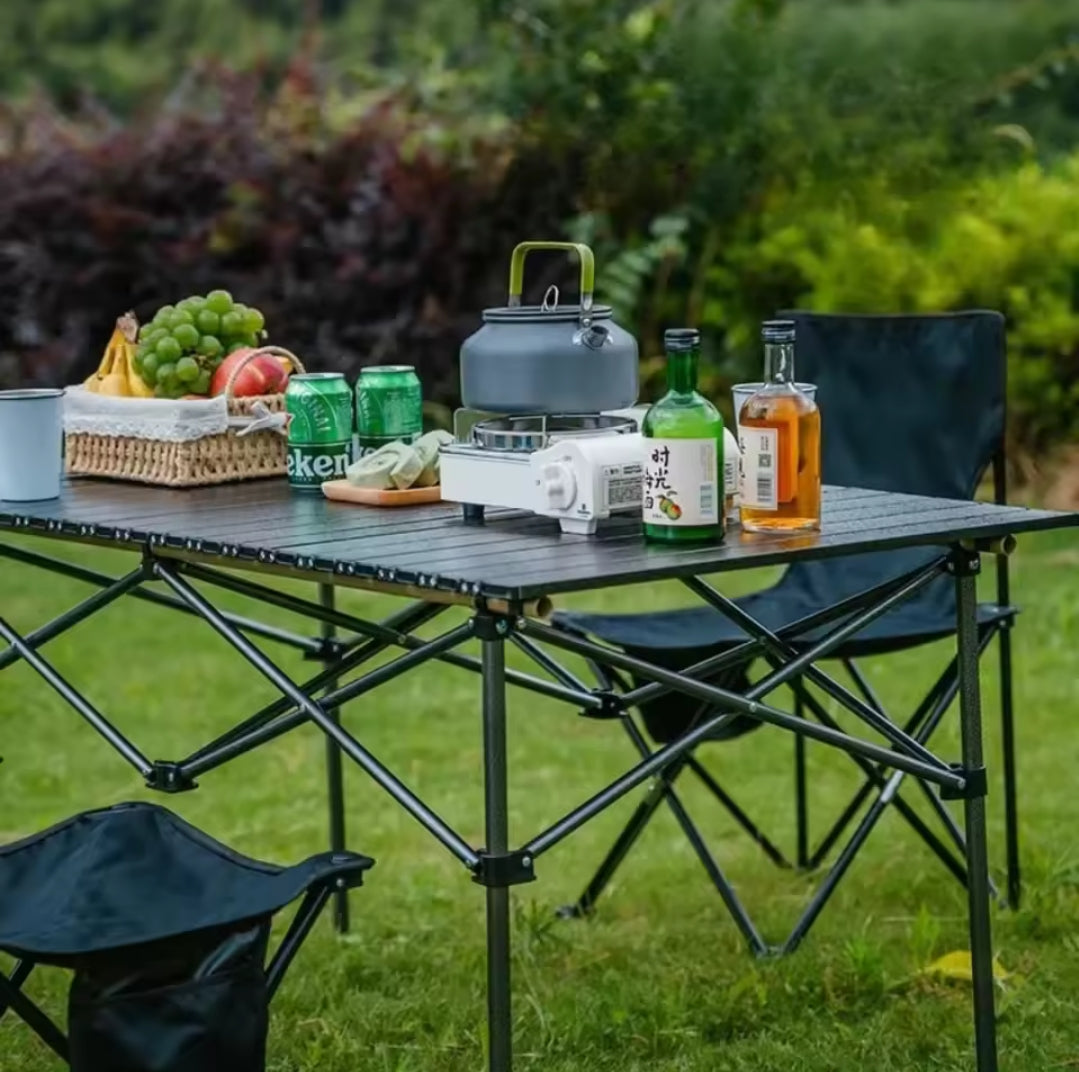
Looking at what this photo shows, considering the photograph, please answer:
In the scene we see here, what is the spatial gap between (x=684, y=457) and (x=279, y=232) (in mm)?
5389

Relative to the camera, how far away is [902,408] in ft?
13.0

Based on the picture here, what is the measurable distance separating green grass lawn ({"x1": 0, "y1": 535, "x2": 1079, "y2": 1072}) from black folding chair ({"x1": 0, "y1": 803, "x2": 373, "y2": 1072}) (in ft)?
2.22

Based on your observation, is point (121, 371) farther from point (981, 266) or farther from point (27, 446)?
point (981, 266)

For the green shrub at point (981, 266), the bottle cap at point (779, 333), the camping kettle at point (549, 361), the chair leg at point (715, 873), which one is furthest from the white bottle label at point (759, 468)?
the green shrub at point (981, 266)

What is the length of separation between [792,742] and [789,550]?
2728 mm

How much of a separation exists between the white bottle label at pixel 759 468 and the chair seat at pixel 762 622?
79cm

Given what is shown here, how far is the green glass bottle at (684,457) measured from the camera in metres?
2.53

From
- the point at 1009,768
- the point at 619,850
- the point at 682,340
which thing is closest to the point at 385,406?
the point at 682,340

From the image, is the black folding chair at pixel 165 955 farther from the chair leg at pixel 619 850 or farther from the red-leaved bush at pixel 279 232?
the red-leaved bush at pixel 279 232

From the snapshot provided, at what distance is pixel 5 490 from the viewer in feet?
10.1

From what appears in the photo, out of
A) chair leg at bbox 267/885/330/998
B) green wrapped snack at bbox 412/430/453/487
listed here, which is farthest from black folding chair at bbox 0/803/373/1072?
green wrapped snack at bbox 412/430/453/487

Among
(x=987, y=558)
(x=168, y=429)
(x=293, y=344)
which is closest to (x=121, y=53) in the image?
(x=293, y=344)

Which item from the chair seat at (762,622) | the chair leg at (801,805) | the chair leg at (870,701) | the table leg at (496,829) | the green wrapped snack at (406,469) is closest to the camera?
the table leg at (496,829)

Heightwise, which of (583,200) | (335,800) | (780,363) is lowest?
(335,800)
